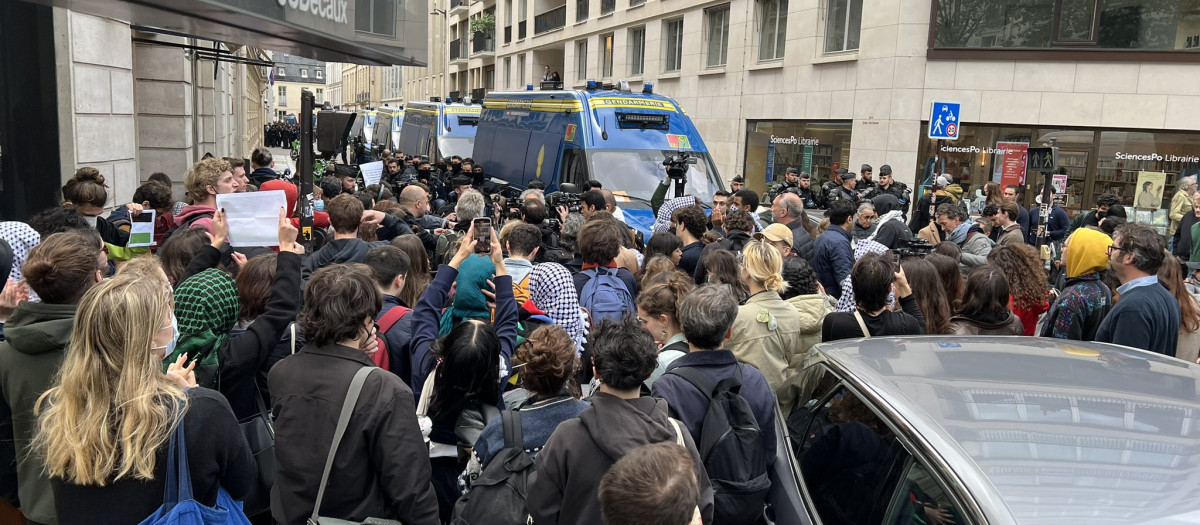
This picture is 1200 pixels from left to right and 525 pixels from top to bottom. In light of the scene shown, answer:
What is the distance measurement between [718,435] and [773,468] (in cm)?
49

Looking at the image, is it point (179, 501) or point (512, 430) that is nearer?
point (179, 501)

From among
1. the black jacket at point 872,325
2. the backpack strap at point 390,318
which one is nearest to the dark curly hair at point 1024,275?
the black jacket at point 872,325

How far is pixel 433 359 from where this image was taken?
12.6 ft

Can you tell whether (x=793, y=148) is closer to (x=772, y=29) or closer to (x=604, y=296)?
(x=772, y=29)

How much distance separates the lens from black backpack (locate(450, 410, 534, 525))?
9.29 feet

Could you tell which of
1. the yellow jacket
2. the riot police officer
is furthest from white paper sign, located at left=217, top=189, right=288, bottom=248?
the yellow jacket

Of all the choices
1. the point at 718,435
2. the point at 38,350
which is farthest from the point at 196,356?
the point at 718,435

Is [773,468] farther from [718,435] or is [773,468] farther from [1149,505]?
[1149,505]

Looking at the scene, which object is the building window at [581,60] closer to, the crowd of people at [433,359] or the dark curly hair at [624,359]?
the crowd of people at [433,359]

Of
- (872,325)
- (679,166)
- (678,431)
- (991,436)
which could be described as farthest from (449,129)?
(991,436)

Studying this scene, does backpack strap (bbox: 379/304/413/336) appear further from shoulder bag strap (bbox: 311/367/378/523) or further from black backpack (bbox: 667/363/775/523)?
black backpack (bbox: 667/363/775/523)

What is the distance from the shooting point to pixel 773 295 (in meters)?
4.75

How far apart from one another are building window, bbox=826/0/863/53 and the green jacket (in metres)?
19.7

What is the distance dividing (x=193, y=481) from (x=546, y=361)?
3.97ft
